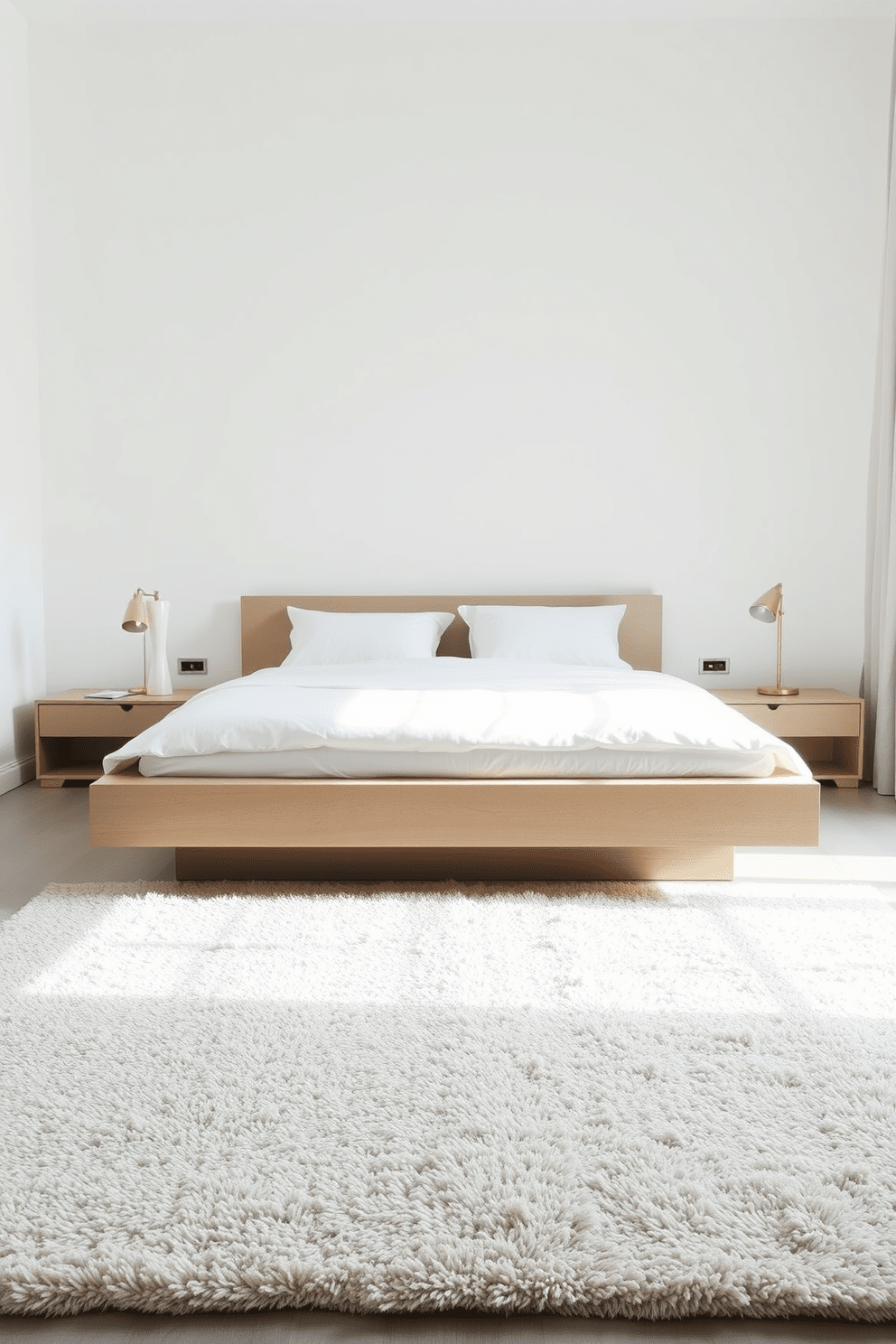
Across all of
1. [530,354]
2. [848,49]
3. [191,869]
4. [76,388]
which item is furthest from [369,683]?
[848,49]

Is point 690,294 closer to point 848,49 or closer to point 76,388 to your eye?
point 848,49

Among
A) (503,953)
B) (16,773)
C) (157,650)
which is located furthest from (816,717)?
(16,773)

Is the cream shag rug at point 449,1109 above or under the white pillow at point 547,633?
under

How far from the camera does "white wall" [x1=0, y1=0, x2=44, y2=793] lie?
416cm

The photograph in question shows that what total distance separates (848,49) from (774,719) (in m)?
2.87

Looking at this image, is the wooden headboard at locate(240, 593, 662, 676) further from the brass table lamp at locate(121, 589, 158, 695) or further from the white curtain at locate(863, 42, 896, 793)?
the white curtain at locate(863, 42, 896, 793)

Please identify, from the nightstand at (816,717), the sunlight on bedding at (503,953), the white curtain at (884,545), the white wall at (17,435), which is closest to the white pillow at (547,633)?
the nightstand at (816,717)

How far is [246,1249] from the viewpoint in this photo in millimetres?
1306

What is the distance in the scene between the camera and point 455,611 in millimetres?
4477

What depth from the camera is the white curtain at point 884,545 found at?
408 centimetres

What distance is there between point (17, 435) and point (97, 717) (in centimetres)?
126

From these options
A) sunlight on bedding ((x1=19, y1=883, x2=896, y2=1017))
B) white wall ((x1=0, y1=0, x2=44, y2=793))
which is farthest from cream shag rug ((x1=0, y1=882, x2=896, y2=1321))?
white wall ((x1=0, y1=0, x2=44, y2=793))

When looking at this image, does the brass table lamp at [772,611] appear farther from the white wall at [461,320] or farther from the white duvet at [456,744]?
the white duvet at [456,744]

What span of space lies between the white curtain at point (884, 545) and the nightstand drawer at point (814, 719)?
5.7 inches
